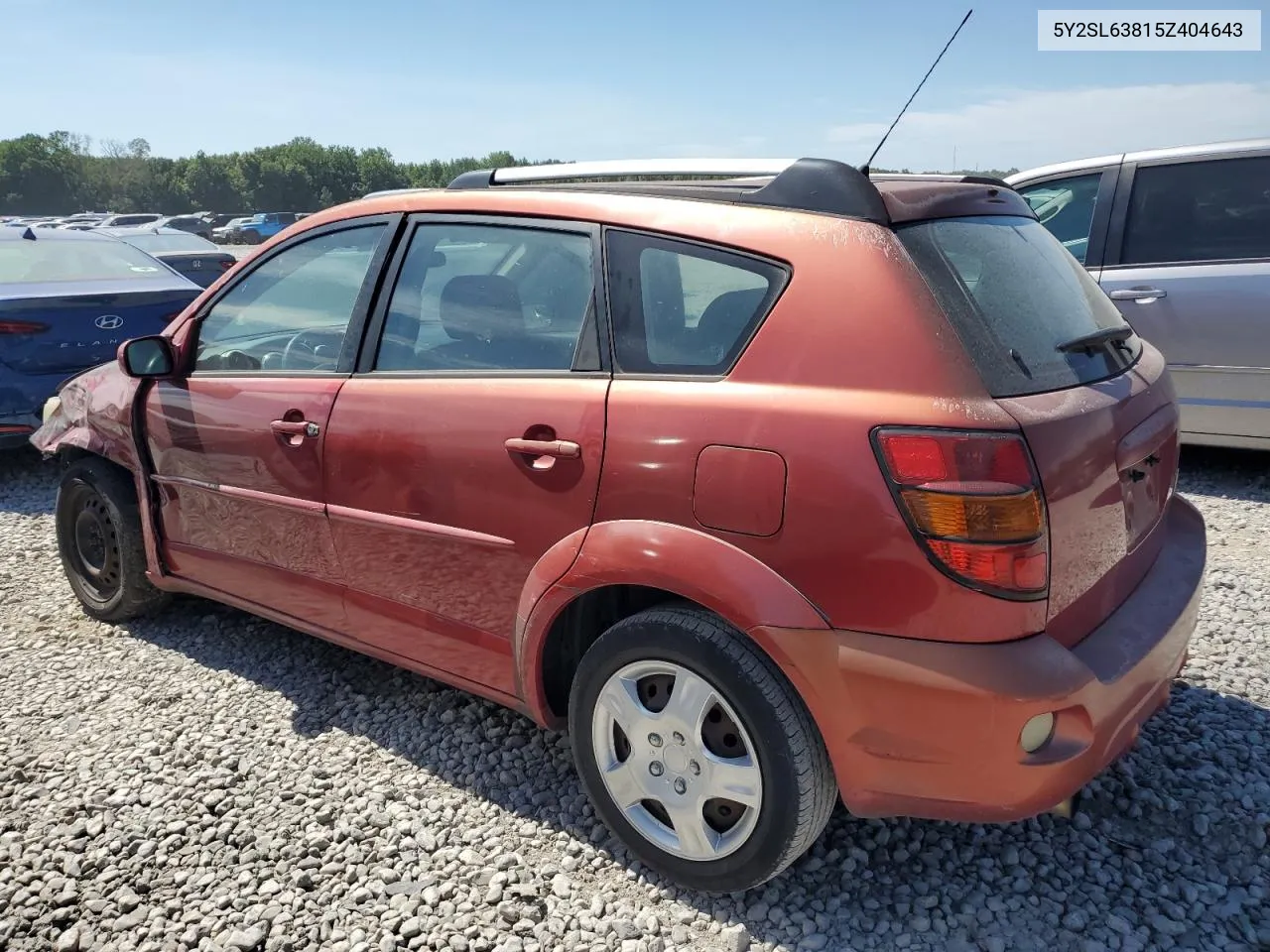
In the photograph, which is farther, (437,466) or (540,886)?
(437,466)

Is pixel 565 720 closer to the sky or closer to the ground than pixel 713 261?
closer to the ground

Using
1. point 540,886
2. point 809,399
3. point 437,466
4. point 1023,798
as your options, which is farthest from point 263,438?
point 1023,798

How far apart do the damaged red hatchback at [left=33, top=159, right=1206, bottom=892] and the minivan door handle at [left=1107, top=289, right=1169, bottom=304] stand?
2.92 meters

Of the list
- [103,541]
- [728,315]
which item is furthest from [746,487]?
[103,541]

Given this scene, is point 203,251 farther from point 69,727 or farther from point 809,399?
point 809,399

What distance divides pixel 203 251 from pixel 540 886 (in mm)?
11661

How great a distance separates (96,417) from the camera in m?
3.76

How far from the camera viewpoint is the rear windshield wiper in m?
2.23

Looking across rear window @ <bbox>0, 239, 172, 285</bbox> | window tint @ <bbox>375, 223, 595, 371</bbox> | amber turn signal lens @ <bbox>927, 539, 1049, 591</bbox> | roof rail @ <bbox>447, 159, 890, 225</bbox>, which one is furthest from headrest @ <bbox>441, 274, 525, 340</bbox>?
rear window @ <bbox>0, 239, 172, 285</bbox>

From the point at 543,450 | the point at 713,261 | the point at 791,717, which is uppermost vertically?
the point at 713,261

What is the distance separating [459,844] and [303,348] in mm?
1690

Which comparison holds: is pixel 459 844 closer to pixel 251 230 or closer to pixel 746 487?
pixel 746 487

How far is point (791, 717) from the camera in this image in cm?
203

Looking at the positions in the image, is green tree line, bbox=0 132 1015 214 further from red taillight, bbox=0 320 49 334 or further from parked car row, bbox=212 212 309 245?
red taillight, bbox=0 320 49 334
